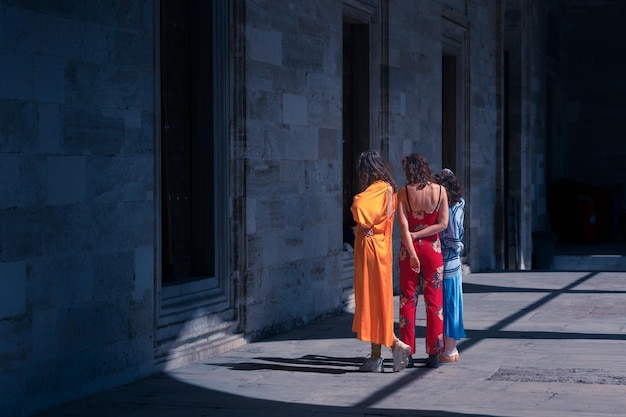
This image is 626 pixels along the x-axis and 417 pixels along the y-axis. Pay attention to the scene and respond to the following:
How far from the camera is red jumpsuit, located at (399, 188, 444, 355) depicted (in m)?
9.00

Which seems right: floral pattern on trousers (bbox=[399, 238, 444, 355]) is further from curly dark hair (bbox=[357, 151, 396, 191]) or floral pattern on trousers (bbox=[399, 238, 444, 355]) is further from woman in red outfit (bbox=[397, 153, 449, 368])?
curly dark hair (bbox=[357, 151, 396, 191])

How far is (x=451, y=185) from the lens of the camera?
941cm

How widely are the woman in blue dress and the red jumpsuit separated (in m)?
0.15

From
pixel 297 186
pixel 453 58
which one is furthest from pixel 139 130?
pixel 453 58

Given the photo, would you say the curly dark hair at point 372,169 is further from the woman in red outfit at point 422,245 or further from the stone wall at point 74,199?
the stone wall at point 74,199

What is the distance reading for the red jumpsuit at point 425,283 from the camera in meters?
9.00

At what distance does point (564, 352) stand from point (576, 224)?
57.1ft

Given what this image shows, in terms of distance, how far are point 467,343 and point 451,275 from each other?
1.38m

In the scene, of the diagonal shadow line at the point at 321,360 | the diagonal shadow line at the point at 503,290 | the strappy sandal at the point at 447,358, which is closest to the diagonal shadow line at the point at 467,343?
the diagonal shadow line at the point at 503,290

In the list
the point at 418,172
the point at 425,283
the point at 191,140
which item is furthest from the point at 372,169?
the point at 191,140

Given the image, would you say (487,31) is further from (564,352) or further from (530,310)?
(564,352)

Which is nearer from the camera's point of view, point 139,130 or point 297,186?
point 139,130

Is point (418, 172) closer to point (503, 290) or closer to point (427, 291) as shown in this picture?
point (427, 291)

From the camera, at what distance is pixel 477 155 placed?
757 inches
